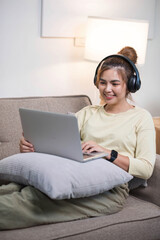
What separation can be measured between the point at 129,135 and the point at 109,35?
81cm

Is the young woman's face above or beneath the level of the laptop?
above

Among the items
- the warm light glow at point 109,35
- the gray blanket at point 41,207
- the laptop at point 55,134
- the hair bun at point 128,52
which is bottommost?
the gray blanket at point 41,207

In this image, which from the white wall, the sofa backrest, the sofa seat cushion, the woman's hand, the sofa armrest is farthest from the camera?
the white wall

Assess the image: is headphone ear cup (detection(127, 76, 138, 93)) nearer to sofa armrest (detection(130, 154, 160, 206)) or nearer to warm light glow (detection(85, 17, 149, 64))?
sofa armrest (detection(130, 154, 160, 206))

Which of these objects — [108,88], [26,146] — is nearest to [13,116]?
[26,146]

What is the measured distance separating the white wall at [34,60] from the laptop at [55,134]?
0.84 meters

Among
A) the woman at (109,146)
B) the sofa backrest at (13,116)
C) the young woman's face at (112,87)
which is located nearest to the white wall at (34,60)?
the sofa backrest at (13,116)

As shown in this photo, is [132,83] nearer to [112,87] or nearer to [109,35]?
[112,87]

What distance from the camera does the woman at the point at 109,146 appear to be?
160cm

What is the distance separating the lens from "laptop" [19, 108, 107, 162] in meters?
1.61

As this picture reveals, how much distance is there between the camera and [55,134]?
166cm

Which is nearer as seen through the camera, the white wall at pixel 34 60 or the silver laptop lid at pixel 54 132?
the silver laptop lid at pixel 54 132

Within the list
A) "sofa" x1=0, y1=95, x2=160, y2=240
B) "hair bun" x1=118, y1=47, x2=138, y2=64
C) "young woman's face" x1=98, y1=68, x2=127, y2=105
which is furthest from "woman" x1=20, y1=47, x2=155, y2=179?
"hair bun" x1=118, y1=47, x2=138, y2=64

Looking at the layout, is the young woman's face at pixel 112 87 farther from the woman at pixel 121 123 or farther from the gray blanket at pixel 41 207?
the gray blanket at pixel 41 207
